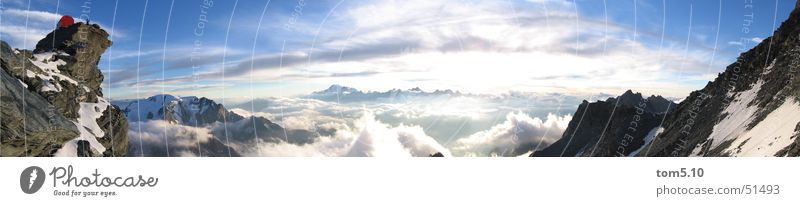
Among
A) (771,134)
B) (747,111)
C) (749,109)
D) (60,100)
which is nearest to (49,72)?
(60,100)

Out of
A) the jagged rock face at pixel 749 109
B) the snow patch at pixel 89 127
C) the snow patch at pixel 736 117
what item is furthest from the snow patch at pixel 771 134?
the snow patch at pixel 89 127

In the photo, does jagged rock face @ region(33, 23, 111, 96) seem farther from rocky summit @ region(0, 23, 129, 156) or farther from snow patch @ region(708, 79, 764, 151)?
snow patch @ region(708, 79, 764, 151)

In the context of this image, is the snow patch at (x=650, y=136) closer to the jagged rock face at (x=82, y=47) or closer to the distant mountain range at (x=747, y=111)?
the distant mountain range at (x=747, y=111)

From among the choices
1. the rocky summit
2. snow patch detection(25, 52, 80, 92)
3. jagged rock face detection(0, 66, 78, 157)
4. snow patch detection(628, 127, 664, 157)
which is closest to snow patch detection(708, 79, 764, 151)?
snow patch detection(628, 127, 664, 157)

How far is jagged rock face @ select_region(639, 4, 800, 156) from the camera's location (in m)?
72.3

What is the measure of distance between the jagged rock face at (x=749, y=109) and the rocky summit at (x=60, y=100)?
67772mm

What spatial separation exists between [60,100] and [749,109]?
10492 cm

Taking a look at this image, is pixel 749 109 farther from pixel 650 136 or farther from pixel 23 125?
pixel 23 125

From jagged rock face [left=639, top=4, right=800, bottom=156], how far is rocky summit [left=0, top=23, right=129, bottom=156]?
222ft
